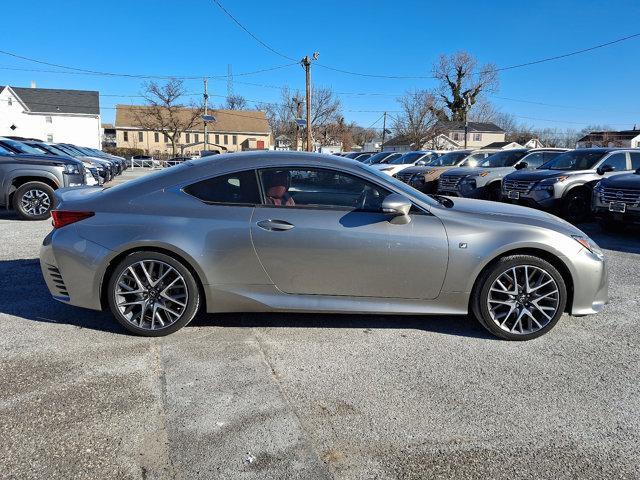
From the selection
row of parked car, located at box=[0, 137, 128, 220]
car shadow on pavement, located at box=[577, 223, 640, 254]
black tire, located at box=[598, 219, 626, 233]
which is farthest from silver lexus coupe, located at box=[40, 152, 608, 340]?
row of parked car, located at box=[0, 137, 128, 220]

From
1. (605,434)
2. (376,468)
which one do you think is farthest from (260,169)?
(605,434)

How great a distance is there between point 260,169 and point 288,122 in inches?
2357

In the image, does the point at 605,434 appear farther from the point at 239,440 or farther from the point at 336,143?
the point at 336,143

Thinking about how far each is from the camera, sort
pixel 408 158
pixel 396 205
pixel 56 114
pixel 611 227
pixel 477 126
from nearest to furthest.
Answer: pixel 396 205 < pixel 611 227 < pixel 408 158 < pixel 56 114 < pixel 477 126

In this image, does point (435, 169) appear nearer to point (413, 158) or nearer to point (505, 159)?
point (505, 159)

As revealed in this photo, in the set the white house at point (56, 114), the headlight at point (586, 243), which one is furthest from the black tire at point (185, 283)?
the white house at point (56, 114)

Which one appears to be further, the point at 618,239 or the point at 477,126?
the point at 477,126

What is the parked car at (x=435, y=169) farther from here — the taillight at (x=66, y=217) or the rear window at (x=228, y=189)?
the taillight at (x=66, y=217)

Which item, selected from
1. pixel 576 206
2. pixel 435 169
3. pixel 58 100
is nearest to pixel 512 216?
pixel 576 206

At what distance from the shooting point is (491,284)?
3.79 metres

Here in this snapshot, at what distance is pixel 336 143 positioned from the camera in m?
71.2

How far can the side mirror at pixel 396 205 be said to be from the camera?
363 cm

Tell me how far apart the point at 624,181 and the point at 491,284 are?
5772 mm

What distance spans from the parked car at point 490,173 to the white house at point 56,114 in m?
50.6
